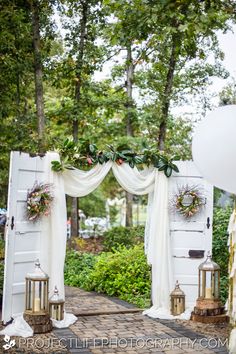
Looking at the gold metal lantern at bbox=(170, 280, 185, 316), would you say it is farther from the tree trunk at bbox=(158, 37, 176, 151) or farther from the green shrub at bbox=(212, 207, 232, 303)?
the tree trunk at bbox=(158, 37, 176, 151)

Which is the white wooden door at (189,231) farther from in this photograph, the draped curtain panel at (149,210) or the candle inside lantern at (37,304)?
the candle inside lantern at (37,304)

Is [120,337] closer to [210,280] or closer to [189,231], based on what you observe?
[210,280]

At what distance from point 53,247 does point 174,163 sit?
2.09 meters

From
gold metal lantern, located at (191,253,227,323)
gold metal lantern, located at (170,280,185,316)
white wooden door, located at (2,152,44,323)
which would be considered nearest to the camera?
white wooden door, located at (2,152,44,323)

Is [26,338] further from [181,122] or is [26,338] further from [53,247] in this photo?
[181,122]

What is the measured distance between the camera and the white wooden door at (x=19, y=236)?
224 inches

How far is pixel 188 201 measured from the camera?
680cm

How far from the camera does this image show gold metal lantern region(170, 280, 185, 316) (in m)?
6.47

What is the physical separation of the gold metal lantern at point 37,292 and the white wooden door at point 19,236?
197 millimetres

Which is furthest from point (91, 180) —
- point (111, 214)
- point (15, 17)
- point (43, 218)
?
point (111, 214)

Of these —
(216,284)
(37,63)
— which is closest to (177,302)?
(216,284)

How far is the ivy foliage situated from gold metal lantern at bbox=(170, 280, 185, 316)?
1639mm

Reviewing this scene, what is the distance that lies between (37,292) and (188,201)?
8.21ft

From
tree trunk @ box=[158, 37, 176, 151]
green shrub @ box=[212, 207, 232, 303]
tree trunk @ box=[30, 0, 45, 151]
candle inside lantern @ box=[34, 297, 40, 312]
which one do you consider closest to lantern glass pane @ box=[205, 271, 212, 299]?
green shrub @ box=[212, 207, 232, 303]
